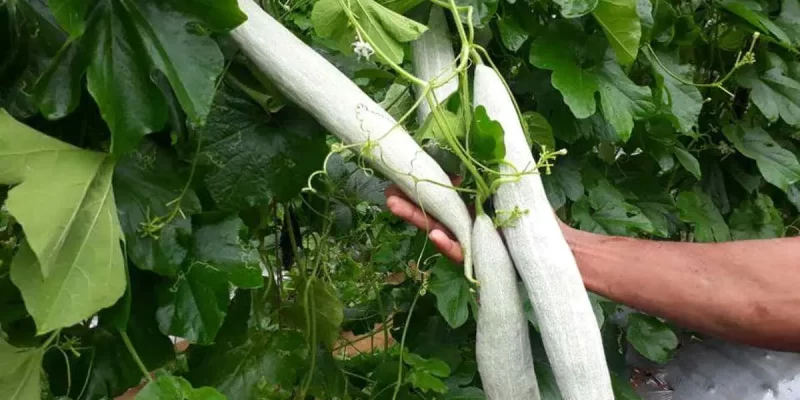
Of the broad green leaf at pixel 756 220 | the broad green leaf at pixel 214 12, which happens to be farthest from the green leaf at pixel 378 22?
the broad green leaf at pixel 756 220

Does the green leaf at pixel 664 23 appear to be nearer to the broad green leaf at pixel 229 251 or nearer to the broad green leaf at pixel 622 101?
the broad green leaf at pixel 622 101

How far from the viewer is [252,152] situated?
68cm

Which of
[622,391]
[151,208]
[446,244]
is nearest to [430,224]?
[446,244]

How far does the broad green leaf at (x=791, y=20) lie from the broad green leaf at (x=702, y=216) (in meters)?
0.27

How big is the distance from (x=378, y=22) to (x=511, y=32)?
167mm

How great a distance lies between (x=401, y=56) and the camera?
611 mm

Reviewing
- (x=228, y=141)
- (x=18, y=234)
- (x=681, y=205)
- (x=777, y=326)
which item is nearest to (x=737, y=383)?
(x=681, y=205)

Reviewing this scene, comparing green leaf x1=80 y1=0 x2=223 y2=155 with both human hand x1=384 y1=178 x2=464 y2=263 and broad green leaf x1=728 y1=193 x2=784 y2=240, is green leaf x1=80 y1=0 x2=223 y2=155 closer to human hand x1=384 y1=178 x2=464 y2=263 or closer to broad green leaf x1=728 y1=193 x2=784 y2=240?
human hand x1=384 y1=178 x2=464 y2=263

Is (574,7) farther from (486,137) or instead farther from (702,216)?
(702,216)

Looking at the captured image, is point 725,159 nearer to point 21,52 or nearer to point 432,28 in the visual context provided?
point 432,28

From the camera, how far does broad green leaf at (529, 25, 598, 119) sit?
73 centimetres

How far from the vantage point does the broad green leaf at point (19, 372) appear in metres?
0.58

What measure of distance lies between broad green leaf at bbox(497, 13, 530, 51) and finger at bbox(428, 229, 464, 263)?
0.68 ft

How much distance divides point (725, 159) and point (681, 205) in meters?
0.21
